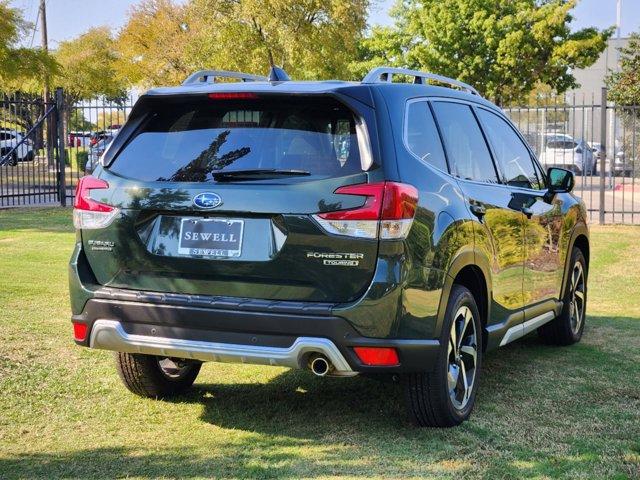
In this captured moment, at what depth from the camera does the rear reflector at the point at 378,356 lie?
4.38 m

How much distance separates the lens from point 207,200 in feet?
14.9

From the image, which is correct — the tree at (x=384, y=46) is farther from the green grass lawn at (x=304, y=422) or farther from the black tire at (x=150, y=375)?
the black tire at (x=150, y=375)

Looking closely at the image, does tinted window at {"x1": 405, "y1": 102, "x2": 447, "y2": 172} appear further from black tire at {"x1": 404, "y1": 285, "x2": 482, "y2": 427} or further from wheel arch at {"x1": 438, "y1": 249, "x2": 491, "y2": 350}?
black tire at {"x1": 404, "y1": 285, "x2": 482, "y2": 427}

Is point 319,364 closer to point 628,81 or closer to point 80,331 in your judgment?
point 80,331

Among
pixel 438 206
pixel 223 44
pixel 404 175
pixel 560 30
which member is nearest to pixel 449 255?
pixel 438 206

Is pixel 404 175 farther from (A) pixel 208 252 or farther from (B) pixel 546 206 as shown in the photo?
(B) pixel 546 206

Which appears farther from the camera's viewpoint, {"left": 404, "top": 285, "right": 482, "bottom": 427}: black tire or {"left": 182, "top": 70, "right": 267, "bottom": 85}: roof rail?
{"left": 182, "top": 70, "right": 267, "bottom": 85}: roof rail

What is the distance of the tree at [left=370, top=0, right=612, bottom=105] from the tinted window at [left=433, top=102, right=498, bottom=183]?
31.3 metres

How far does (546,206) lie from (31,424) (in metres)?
3.70

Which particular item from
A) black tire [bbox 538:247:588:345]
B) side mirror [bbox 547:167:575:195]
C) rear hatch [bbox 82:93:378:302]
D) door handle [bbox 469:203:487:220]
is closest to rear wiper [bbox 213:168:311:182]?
rear hatch [bbox 82:93:378:302]

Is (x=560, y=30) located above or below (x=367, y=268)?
above

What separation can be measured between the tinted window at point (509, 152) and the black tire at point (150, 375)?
2.38 meters

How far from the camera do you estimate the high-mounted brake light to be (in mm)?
4715

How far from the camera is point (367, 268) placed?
4.34 m
